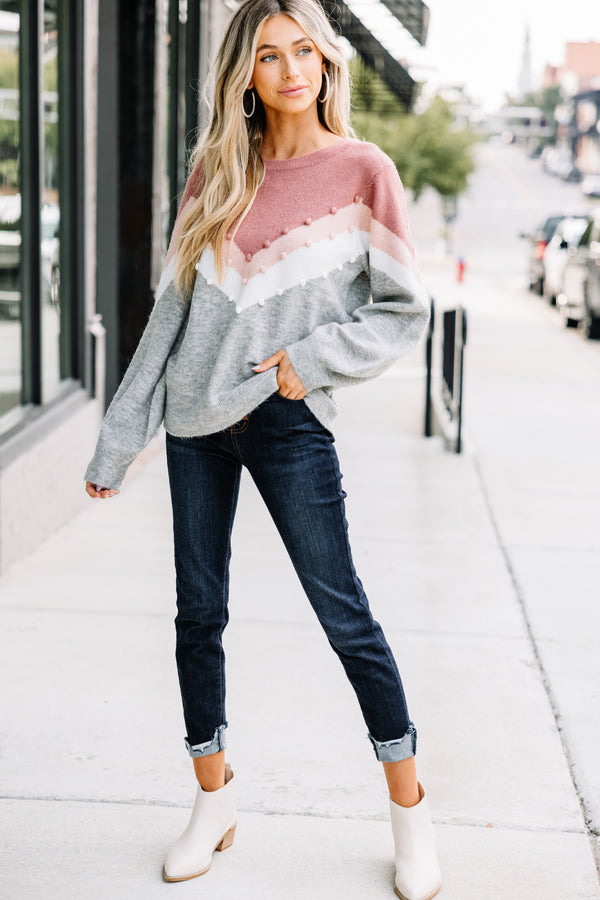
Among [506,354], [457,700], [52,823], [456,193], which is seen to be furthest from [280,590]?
[456,193]

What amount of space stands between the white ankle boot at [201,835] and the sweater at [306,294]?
2.99 ft

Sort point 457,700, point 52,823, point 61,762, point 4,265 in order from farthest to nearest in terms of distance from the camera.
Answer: point 4,265 < point 457,700 < point 61,762 < point 52,823

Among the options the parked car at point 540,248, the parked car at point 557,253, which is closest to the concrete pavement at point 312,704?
the parked car at point 557,253

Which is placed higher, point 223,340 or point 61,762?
point 223,340

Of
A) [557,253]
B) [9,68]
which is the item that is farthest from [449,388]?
[557,253]

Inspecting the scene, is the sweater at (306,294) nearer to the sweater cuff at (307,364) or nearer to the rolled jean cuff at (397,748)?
the sweater cuff at (307,364)

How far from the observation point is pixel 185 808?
311 centimetres

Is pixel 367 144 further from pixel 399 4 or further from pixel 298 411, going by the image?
pixel 399 4

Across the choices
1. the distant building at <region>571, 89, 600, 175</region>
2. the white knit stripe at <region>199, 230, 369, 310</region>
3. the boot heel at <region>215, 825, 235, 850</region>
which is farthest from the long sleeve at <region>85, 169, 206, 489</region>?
the distant building at <region>571, 89, 600, 175</region>

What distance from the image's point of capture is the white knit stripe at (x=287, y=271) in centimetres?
248

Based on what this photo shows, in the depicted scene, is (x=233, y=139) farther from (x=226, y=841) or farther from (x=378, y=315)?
(x=226, y=841)

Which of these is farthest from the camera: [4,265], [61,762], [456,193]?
[456,193]

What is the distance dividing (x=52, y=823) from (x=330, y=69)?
1.96 meters

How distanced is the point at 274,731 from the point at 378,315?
1598 millimetres
